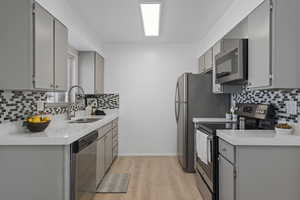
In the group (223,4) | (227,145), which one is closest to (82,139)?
(227,145)

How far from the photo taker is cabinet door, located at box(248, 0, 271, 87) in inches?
73.2

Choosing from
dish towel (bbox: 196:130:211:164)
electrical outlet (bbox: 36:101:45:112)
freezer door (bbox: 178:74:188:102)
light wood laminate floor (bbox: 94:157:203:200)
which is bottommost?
light wood laminate floor (bbox: 94:157:203:200)

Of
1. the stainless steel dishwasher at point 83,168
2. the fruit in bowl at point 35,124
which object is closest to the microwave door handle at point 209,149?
the stainless steel dishwasher at point 83,168

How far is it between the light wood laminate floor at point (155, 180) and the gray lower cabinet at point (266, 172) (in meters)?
1.20

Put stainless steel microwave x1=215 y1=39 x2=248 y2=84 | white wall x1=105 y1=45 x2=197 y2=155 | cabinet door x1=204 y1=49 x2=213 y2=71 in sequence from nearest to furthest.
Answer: stainless steel microwave x1=215 y1=39 x2=248 y2=84
cabinet door x1=204 y1=49 x2=213 y2=71
white wall x1=105 y1=45 x2=197 y2=155

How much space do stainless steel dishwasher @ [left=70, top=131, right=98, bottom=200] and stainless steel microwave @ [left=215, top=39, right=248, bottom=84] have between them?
171 centimetres

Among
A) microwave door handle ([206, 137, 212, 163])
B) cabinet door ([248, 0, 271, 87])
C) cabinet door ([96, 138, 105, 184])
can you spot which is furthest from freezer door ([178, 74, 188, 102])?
cabinet door ([248, 0, 271, 87])

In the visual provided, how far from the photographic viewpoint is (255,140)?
1.79 metres

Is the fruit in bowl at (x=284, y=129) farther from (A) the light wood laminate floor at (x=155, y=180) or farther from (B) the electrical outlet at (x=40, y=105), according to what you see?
(B) the electrical outlet at (x=40, y=105)

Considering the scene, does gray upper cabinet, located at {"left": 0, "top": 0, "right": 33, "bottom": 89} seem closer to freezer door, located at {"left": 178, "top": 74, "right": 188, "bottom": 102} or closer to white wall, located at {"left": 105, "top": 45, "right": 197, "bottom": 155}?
freezer door, located at {"left": 178, "top": 74, "right": 188, "bottom": 102}

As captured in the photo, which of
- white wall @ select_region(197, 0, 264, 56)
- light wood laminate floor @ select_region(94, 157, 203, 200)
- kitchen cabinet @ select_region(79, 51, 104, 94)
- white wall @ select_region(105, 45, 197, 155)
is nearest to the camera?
white wall @ select_region(197, 0, 264, 56)

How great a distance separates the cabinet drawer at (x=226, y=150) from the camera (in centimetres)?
187

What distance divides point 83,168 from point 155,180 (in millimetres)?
1563

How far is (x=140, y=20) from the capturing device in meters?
3.56
